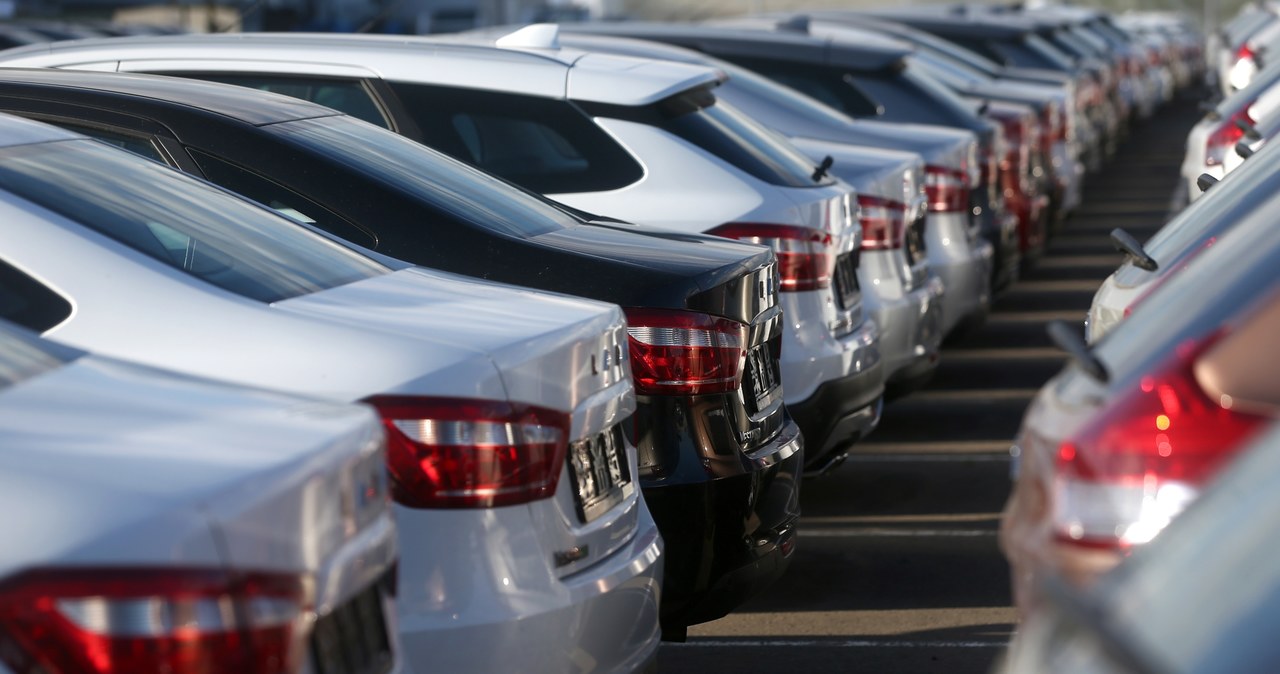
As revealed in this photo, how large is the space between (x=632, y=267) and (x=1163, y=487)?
207cm

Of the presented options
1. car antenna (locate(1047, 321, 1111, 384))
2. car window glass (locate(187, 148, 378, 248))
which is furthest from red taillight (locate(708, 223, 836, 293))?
car antenna (locate(1047, 321, 1111, 384))

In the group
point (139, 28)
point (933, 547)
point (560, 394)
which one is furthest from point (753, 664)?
point (139, 28)

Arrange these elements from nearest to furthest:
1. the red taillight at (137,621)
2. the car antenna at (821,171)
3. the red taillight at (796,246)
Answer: the red taillight at (137,621) < the red taillight at (796,246) < the car antenna at (821,171)

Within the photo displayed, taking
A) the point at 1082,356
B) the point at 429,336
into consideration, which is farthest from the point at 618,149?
the point at 1082,356

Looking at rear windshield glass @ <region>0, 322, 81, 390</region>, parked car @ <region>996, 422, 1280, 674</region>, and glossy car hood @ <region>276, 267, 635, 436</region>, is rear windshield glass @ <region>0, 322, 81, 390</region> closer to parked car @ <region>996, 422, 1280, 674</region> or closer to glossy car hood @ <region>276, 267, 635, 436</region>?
glossy car hood @ <region>276, 267, 635, 436</region>

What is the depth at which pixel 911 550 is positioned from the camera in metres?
6.94

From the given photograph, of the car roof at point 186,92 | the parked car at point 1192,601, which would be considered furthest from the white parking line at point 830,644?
the parked car at point 1192,601

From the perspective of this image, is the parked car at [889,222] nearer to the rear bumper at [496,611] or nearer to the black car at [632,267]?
the black car at [632,267]

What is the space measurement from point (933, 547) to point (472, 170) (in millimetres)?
2407

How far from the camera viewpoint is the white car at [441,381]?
3.52 metres

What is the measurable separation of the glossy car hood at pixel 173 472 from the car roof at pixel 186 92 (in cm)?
237

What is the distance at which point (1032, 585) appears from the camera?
10.8ft

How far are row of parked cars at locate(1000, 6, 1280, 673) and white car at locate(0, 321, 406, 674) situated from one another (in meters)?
0.97

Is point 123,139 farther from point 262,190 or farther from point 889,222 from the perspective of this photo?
point 889,222
